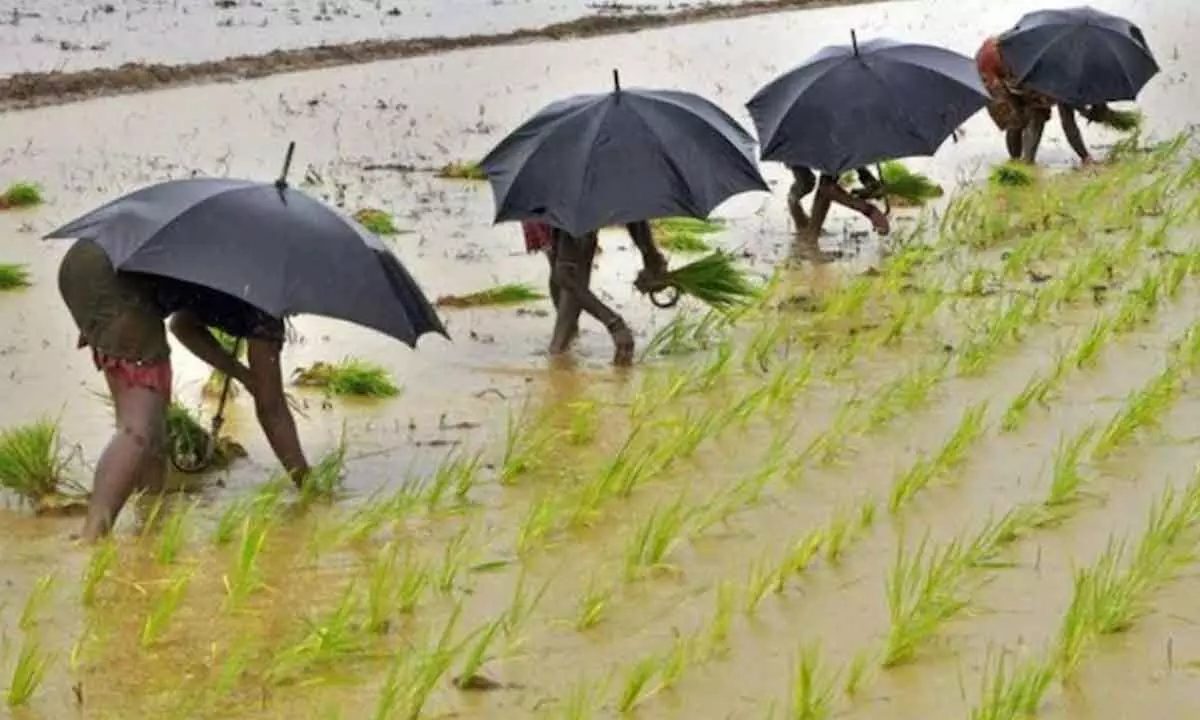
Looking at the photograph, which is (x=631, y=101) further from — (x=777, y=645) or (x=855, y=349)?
(x=777, y=645)

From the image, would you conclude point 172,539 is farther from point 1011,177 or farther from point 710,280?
point 1011,177

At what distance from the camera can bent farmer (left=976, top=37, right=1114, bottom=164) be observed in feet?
37.4

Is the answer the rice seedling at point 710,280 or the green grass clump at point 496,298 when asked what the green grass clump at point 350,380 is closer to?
the rice seedling at point 710,280

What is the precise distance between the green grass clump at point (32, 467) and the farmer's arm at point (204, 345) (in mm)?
446

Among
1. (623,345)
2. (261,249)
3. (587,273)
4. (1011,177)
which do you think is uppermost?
(261,249)

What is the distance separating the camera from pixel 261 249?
4.95 meters

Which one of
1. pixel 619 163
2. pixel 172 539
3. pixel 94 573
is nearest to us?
pixel 94 573

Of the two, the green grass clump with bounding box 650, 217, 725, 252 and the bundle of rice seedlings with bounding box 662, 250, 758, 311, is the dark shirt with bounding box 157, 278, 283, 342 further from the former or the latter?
the green grass clump with bounding box 650, 217, 725, 252

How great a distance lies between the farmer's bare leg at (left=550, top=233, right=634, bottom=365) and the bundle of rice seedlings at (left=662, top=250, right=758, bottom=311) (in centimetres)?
24

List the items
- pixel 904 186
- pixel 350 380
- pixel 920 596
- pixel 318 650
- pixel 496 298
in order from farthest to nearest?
pixel 904 186
pixel 496 298
pixel 350 380
pixel 920 596
pixel 318 650

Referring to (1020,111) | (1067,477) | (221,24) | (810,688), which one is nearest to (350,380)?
(1067,477)

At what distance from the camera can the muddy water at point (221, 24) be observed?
1512 centimetres

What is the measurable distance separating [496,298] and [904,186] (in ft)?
10.2

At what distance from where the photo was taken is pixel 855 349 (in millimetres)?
7203
